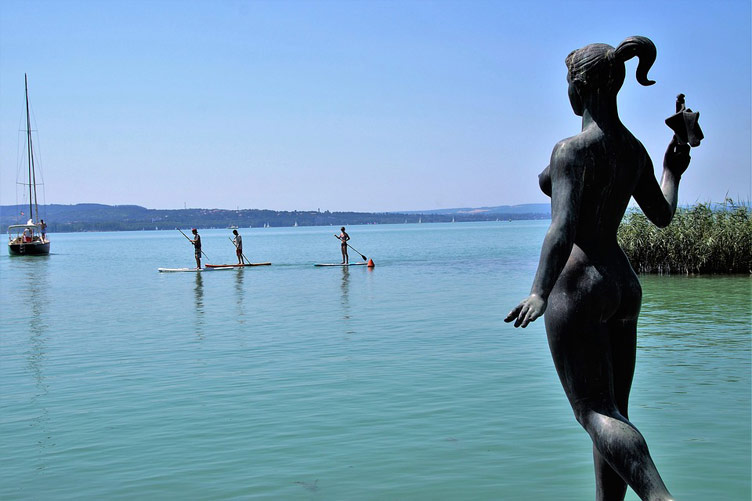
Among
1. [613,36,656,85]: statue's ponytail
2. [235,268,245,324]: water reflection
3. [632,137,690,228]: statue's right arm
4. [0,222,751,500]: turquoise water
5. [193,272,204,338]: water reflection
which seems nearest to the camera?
[613,36,656,85]: statue's ponytail

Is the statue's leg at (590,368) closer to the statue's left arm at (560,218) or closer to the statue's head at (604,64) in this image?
the statue's left arm at (560,218)

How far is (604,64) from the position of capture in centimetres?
402

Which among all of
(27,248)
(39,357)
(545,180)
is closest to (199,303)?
(39,357)

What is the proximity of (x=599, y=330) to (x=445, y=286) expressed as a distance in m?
24.3

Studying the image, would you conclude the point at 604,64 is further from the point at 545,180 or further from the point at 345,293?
the point at 345,293

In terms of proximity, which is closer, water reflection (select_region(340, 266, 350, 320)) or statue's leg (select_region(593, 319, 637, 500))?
statue's leg (select_region(593, 319, 637, 500))

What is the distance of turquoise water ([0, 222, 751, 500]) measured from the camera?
22.3ft

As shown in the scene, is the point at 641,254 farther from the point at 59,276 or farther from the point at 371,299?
the point at 59,276

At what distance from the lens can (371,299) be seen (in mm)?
23734

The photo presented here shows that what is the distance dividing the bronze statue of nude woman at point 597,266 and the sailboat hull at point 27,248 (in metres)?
71.2

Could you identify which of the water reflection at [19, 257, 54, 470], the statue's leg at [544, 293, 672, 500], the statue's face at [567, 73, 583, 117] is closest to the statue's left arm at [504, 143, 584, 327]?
the statue's leg at [544, 293, 672, 500]

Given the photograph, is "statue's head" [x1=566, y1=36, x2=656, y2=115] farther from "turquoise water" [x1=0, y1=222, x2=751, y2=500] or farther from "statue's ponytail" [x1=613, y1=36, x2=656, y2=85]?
"turquoise water" [x1=0, y1=222, x2=751, y2=500]

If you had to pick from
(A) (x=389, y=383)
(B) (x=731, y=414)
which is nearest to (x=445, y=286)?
(A) (x=389, y=383)

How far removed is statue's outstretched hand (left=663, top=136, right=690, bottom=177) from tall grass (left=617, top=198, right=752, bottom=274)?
2255 cm
